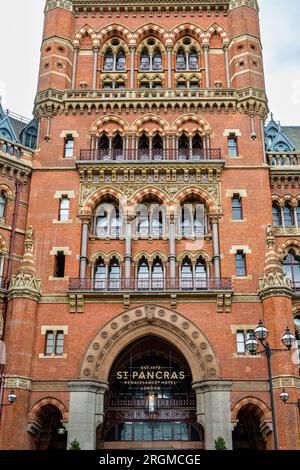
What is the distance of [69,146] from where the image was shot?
37.4m

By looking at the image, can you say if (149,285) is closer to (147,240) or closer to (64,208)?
(147,240)

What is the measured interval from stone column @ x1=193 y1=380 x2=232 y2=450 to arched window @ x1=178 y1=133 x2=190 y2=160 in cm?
1445

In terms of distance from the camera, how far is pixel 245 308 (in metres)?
32.0

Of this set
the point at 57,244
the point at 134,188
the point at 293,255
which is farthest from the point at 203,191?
the point at 57,244

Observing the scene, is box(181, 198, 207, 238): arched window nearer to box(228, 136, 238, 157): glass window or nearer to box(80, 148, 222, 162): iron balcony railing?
box(80, 148, 222, 162): iron balcony railing

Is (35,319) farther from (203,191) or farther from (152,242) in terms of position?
(203,191)

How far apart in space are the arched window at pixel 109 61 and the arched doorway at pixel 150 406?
19651 millimetres

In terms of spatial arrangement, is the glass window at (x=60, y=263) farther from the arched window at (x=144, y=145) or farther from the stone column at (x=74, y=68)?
the stone column at (x=74, y=68)

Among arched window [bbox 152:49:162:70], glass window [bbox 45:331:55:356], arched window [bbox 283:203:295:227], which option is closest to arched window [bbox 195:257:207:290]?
arched window [bbox 283:203:295:227]

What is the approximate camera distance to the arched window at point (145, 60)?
1618 inches

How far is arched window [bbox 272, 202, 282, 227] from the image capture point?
120 ft

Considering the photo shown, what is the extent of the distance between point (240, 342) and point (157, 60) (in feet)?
70.4

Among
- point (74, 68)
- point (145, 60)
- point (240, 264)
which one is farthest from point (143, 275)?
point (145, 60)

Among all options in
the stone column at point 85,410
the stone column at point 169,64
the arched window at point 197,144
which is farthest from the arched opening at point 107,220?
the stone column at point 169,64
